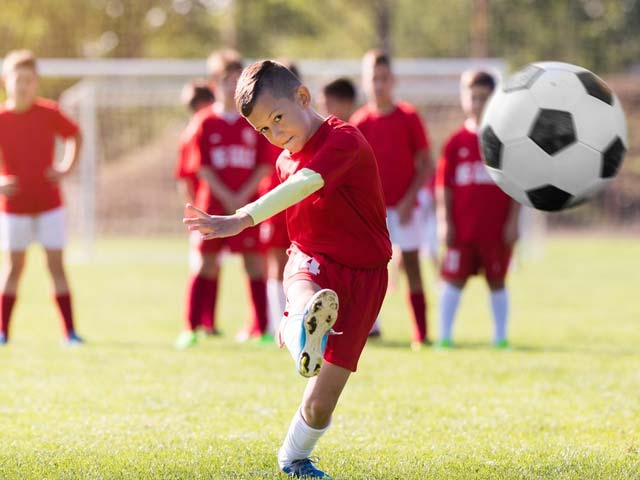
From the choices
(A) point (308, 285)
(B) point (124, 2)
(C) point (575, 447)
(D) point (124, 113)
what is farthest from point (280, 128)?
(B) point (124, 2)

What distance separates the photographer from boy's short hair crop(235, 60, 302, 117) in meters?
3.75

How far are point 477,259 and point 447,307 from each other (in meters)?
0.42

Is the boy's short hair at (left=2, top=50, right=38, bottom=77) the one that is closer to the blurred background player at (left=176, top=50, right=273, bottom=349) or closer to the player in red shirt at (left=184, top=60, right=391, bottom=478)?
the blurred background player at (left=176, top=50, right=273, bottom=349)

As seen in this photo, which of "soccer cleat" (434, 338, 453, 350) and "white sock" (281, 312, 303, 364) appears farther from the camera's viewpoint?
"soccer cleat" (434, 338, 453, 350)

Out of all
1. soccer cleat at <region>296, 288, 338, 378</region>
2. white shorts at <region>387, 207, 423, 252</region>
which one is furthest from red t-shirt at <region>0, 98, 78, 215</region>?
soccer cleat at <region>296, 288, 338, 378</region>

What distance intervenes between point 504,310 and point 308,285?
13.8 ft

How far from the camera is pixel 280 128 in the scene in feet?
12.6

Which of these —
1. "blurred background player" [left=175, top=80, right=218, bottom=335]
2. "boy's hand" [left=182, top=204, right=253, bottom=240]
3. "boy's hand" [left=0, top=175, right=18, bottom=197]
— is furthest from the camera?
"blurred background player" [left=175, top=80, right=218, bottom=335]

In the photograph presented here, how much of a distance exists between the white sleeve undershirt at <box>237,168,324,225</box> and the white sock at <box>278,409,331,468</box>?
83cm

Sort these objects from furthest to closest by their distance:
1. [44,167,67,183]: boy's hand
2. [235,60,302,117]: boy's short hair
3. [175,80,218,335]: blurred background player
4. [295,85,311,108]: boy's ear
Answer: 1. [175,80,218,335]: blurred background player
2. [44,167,67,183]: boy's hand
3. [295,85,311,108]: boy's ear
4. [235,60,302,117]: boy's short hair

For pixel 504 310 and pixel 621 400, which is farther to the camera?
pixel 504 310

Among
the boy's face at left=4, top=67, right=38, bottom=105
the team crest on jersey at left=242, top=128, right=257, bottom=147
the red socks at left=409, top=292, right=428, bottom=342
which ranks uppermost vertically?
the boy's face at left=4, top=67, right=38, bottom=105

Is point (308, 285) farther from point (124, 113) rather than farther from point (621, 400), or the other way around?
point (124, 113)

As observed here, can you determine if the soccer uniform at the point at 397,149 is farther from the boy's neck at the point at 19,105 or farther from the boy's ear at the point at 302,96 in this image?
the boy's ear at the point at 302,96
